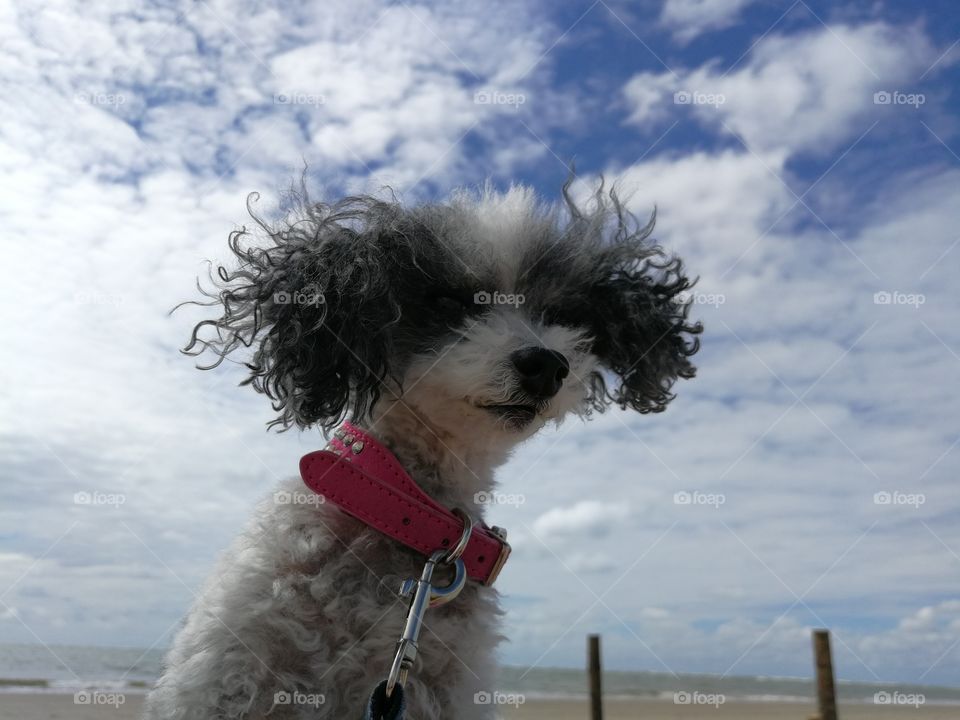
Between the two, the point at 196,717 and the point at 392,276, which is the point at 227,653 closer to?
the point at 196,717

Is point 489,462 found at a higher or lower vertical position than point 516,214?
lower

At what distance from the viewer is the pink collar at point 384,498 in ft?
9.12

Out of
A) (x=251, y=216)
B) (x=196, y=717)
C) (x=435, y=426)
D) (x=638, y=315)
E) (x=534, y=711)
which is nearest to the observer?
(x=196, y=717)

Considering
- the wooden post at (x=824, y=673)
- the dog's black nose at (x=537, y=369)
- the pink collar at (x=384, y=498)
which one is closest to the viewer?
the pink collar at (x=384, y=498)

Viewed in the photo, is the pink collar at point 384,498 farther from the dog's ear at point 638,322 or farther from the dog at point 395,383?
the dog's ear at point 638,322

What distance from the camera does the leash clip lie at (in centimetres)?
243

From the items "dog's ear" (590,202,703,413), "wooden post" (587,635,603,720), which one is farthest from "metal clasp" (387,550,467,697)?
"wooden post" (587,635,603,720)

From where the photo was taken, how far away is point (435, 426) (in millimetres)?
3211

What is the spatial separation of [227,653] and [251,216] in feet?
6.61

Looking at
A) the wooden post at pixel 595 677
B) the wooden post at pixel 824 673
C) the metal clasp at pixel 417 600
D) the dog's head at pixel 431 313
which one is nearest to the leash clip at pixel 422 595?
the metal clasp at pixel 417 600

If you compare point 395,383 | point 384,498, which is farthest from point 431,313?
point 384,498

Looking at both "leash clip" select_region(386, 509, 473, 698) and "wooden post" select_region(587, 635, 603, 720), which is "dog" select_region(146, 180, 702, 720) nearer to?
"leash clip" select_region(386, 509, 473, 698)

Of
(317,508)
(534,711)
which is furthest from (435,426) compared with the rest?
(534,711)

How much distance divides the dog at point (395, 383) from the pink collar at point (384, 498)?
0.10m
